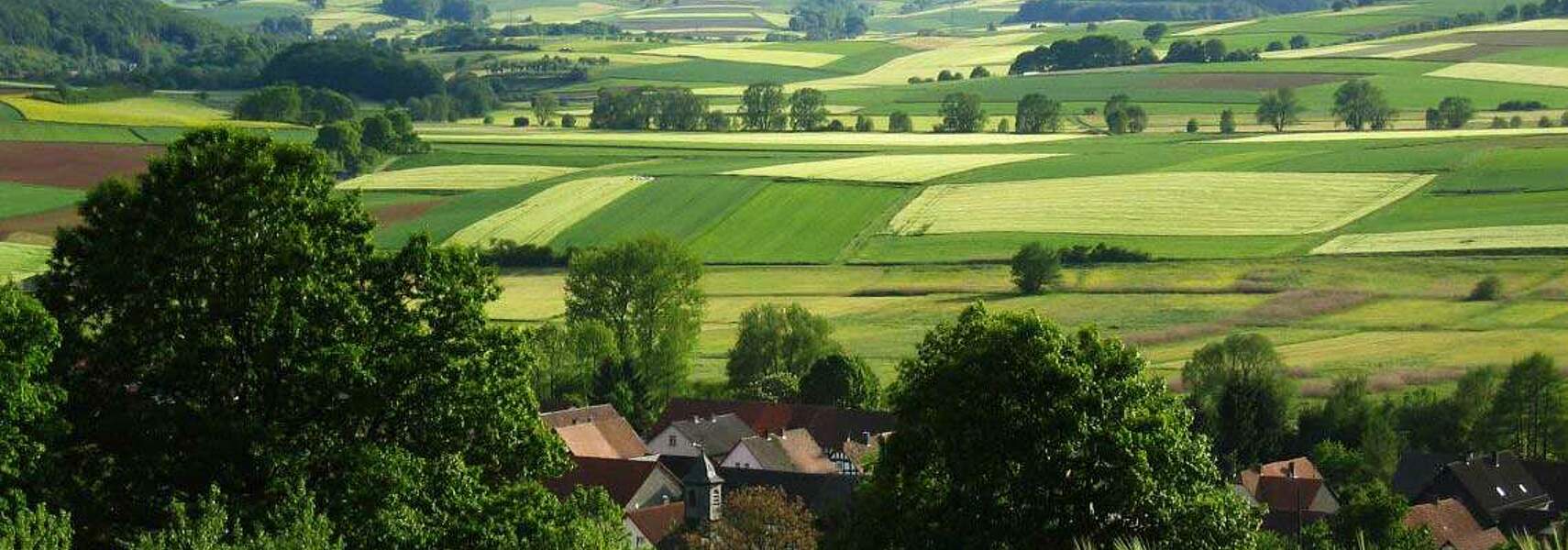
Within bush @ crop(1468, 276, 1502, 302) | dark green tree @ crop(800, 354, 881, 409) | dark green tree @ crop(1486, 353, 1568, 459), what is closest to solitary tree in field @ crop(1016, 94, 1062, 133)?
bush @ crop(1468, 276, 1502, 302)

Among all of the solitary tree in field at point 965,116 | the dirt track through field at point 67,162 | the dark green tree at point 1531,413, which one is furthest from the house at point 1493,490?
the solitary tree in field at point 965,116

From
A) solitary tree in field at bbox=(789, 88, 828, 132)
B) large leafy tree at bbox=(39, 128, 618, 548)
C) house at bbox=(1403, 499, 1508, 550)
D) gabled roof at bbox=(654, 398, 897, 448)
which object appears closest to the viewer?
large leafy tree at bbox=(39, 128, 618, 548)

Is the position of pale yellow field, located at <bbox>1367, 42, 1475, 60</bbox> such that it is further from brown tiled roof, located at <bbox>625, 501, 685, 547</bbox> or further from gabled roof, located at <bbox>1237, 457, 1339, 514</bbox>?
brown tiled roof, located at <bbox>625, 501, 685, 547</bbox>

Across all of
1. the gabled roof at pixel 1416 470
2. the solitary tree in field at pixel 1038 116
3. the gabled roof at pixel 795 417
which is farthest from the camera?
the solitary tree in field at pixel 1038 116

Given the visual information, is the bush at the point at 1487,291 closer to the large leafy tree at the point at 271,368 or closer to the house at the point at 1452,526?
the house at the point at 1452,526

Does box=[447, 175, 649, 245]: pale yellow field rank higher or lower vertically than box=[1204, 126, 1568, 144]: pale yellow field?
lower

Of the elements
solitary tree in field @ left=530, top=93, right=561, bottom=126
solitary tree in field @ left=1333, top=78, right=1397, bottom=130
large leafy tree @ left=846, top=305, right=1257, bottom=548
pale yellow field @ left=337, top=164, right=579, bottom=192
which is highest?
large leafy tree @ left=846, top=305, right=1257, bottom=548
